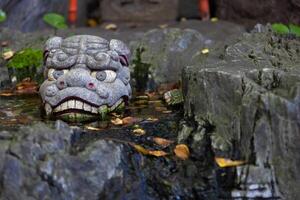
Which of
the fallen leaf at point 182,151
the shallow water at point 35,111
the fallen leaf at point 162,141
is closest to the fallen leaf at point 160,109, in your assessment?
the shallow water at point 35,111

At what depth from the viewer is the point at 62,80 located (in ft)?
15.9

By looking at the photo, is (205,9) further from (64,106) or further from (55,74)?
(64,106)

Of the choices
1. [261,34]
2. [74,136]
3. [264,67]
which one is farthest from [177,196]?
[261,34]

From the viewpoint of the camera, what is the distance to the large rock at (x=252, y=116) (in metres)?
4.12

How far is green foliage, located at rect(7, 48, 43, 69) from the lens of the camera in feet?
21.4

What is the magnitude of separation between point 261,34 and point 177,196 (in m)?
2.58

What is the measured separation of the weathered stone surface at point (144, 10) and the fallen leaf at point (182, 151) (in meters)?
4.85

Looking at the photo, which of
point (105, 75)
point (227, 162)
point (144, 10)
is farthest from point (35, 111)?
point (144, 10)

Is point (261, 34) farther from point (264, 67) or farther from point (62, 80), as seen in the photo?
point (62, 80)

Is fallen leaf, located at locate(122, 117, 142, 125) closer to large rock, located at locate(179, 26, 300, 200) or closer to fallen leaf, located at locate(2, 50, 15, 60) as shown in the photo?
large rock, located at locate(179, 26, 300, 200)

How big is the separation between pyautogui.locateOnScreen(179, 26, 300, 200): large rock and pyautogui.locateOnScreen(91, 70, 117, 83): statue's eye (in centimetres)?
66

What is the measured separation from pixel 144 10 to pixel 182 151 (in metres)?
4.98

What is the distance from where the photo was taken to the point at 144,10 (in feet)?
29.5

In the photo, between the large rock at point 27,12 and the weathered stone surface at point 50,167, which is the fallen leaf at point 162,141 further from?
the large rock at point 27,12
